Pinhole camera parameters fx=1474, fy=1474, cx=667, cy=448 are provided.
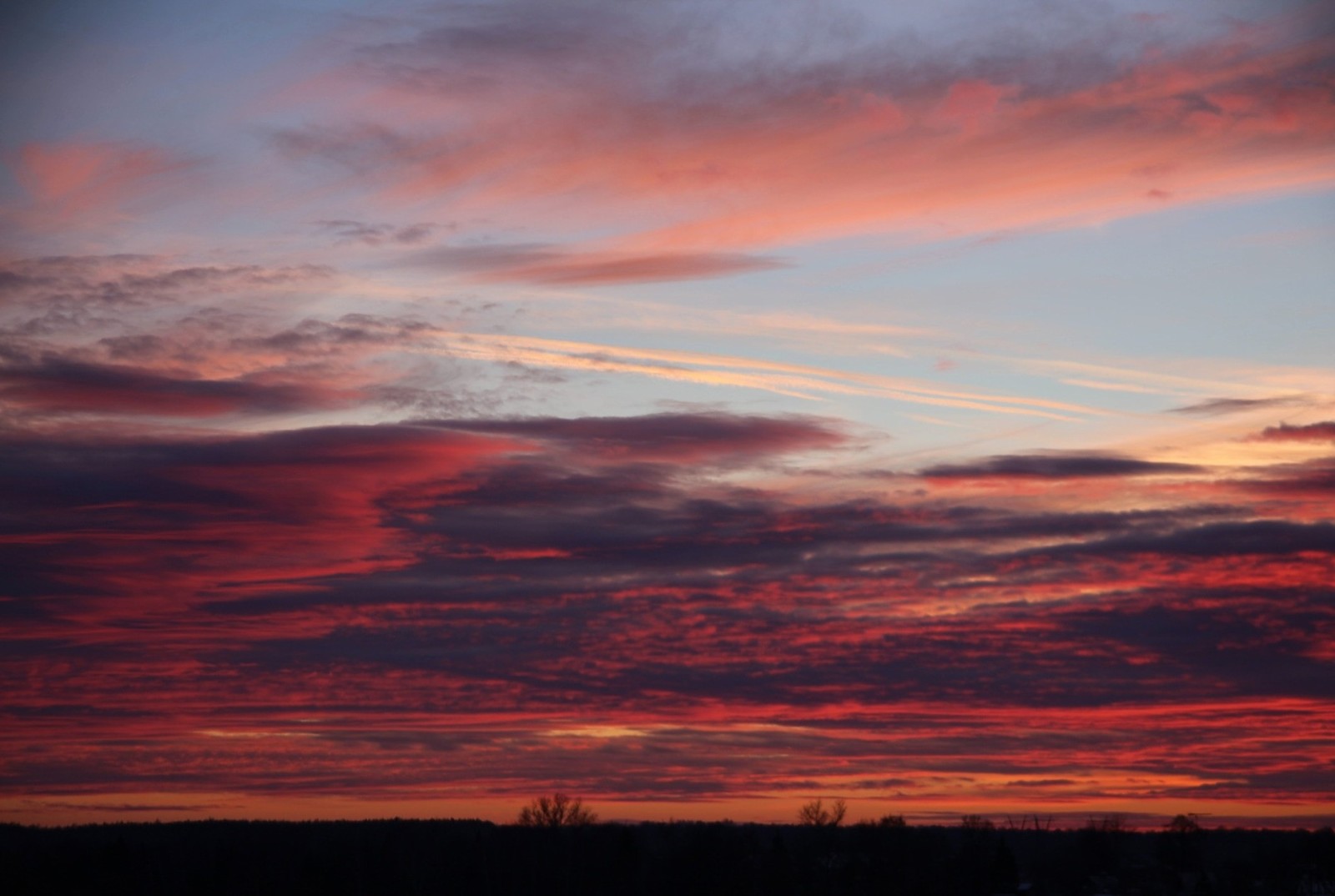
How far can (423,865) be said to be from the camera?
534 ft

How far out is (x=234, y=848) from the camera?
162375 millimetres

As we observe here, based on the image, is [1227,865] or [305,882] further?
[1227,865]

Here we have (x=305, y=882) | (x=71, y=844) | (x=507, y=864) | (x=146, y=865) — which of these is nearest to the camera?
(x=305, y=882)

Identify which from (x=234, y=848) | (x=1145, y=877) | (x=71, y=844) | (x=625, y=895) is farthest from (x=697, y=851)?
(x=71, y=844)

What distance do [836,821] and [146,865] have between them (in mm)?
87359

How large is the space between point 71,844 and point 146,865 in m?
28.7

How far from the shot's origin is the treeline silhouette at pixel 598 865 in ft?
488

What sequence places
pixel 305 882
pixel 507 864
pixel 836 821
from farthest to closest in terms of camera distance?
1. pixel 836 821
2. pixel 507 864
3. pixel 305 882

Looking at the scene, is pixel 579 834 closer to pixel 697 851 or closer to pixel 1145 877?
pixel 697 851

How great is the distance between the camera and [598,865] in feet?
521

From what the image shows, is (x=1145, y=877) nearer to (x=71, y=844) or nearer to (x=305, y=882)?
(x=305, y=882)

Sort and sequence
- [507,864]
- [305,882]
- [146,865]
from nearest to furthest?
[305,882] < [146,865] < [507,864]

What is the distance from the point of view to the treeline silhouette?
149 meters

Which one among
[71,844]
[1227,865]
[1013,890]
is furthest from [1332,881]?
[71,844]
